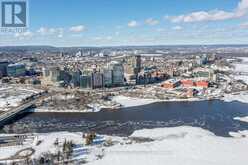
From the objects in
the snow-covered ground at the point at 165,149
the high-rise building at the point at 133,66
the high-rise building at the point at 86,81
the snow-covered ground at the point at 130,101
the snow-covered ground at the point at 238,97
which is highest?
the high-rise building at the point at 133,66

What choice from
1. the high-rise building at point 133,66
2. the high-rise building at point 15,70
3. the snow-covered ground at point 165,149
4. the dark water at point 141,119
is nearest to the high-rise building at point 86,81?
the high-rise building at point 133,66

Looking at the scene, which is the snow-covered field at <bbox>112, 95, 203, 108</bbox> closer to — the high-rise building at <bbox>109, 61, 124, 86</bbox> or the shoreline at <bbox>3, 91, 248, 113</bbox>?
the shoreline at <bbox>3, 91, 248, 113</bbox>

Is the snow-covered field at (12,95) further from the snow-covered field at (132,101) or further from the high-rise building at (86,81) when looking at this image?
the snow-covered field at (132,101)

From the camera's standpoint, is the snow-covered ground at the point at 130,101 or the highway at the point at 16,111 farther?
the snow-covered ground at the point at 130,101

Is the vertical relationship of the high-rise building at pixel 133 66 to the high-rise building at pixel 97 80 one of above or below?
above

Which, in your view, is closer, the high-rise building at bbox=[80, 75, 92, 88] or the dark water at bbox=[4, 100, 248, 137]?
the dark water at bbox=[4, 100, 248, 137]

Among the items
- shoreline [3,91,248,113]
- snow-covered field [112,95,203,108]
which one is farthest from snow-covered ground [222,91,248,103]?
snow-covered field [112,95,203,108]

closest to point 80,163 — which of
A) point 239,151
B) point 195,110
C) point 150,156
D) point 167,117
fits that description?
point 150,156
